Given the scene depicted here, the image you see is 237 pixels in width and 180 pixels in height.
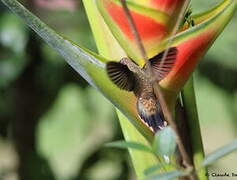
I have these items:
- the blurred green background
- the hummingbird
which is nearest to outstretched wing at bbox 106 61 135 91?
the hummingbird

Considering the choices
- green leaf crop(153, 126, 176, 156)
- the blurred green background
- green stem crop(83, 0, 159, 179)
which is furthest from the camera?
the blurred green background

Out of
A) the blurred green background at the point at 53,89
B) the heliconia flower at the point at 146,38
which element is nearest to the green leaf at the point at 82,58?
the heliconia flower at the point at 146,38

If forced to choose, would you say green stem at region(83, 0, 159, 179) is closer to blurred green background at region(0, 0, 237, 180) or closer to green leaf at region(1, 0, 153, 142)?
green leaf at region(1, 0, 153, 142)

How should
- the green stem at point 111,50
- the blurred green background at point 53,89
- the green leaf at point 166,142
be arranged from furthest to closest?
the blurred green background at point 53,89, the green stem at point 111,50, the green leaf at point 166,142

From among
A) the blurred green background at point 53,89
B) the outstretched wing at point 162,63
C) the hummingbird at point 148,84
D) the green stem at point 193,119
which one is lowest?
the blurred green background at point 53,89

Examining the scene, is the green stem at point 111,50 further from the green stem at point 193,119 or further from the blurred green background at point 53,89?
the blurred green background at point 53,89

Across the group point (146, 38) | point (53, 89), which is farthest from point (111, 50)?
point (53, 89)
